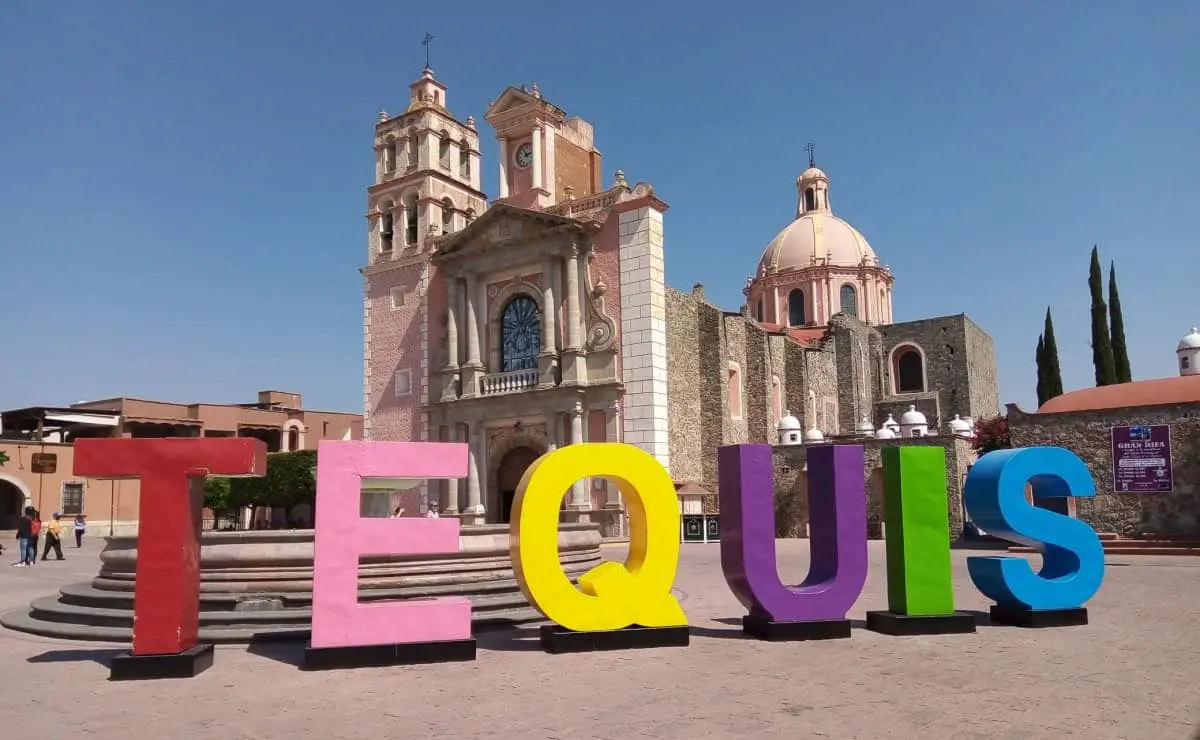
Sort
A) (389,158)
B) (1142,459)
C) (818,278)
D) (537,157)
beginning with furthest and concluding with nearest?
(818,278)
(389,158)
(537,157)
(1142,459)

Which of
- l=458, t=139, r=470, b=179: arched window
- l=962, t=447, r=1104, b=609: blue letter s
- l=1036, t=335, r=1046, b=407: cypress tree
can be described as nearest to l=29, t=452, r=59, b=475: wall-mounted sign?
l=458, t=139, r=470, b=179: arched window

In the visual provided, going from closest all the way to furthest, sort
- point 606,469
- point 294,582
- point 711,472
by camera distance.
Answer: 1. point 606,469
2. point 294,582
3. point 711,472

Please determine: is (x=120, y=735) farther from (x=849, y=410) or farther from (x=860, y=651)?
(x=849, y=410)

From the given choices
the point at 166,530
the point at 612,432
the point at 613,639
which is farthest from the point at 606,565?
the point at 612,432

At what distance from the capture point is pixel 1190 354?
89.6 feet

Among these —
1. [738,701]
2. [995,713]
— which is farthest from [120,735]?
[995,713]

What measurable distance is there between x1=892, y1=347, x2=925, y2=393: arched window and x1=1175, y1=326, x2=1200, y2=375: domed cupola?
50.9ft

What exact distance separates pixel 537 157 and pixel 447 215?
14.4 ft

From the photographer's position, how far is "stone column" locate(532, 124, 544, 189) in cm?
2997

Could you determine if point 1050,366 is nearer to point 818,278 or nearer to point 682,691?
point 818,278

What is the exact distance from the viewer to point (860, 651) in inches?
328

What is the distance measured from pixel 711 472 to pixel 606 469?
20.7 meters

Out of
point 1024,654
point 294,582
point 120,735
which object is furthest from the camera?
point 294,582

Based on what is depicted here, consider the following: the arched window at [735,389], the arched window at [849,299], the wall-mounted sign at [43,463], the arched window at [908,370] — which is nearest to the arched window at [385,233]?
the arched window at [735,389]
